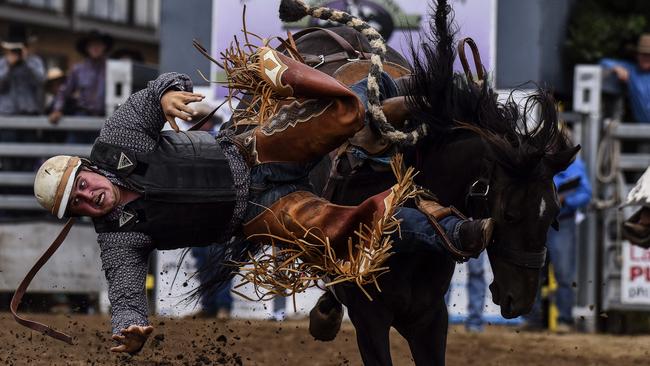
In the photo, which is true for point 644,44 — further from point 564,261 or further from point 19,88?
point 19,88

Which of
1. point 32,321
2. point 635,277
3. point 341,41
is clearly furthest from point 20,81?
point 32,321

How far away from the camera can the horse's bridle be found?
15.4ft

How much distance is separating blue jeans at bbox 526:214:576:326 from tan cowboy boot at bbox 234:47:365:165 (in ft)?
15.3

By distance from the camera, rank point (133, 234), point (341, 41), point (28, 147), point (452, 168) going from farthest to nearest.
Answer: point (28, 147), point (341, 41), point (452, 168), point (133, 234)

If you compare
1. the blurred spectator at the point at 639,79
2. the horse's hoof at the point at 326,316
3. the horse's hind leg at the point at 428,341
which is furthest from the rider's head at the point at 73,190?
the blurred spectator at the point at 639,79

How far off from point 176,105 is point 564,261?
512 centimetres

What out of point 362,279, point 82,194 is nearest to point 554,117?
point 362,279

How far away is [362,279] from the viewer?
4781 millimetres

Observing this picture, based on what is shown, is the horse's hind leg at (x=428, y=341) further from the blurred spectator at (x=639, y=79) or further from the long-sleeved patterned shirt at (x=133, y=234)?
the blurred spectator at (x=639, y=79)

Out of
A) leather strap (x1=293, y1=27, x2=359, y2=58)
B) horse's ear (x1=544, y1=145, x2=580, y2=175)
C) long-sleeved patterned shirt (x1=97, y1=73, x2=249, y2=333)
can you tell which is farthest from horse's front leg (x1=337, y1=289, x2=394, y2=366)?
leather strap (x1=293, y1=27, x2=359, y2=58)

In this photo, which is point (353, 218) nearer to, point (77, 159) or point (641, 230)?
point (77, 159)

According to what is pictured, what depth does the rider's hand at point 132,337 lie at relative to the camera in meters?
4.58

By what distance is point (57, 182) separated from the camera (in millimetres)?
4605

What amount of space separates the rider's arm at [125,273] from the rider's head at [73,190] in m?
0.12
